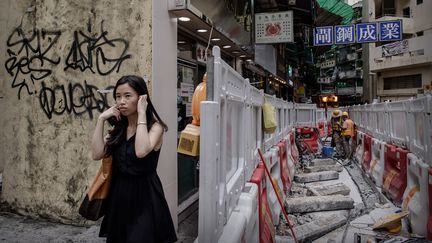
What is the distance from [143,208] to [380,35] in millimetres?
15328

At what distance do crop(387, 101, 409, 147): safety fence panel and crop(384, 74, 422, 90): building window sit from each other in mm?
28314

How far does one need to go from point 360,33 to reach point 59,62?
14.1m

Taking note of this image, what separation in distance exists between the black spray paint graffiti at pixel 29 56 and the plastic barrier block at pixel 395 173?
226 inches

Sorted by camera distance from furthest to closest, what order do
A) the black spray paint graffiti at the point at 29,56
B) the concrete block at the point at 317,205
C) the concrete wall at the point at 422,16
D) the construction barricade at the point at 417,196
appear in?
the concrete wall at the point at 422,16 < the concrete block at the point at 317,205 < the construction barricade at the point at 417,196 < the black spray paint graffiti at the point at 29,56

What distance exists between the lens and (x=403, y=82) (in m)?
34.0

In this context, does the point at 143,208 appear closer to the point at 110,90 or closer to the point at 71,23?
the point at 110,90

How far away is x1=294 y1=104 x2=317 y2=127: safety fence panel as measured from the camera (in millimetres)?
13540

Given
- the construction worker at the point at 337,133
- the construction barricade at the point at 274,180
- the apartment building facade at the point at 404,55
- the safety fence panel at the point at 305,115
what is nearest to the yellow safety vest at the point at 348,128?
the construction worker at the point at 337,133

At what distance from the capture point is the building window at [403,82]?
106ft

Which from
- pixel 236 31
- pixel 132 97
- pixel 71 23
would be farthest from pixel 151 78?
pixel 236 31

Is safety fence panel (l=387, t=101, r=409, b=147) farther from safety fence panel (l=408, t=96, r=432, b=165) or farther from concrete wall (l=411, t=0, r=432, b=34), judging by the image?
concrete wall (l=411, t=0, r=432, b=34)

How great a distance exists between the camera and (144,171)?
7.56ft

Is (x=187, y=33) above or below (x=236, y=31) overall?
below

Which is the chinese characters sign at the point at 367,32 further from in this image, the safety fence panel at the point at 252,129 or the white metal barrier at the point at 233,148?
the safety fence panel at the point at 252,129
